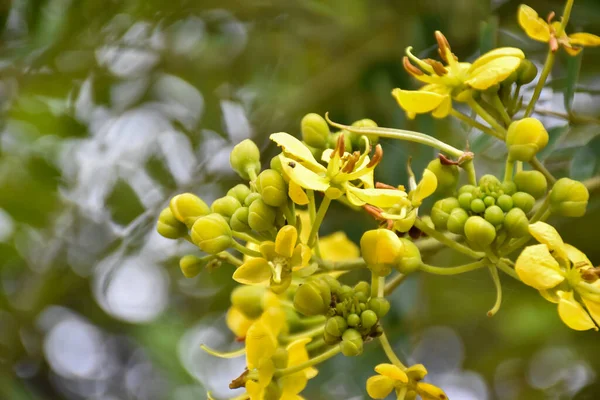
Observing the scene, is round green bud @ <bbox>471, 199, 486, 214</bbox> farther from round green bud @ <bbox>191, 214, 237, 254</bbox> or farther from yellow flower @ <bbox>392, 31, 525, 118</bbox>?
round green bud @ <bbox>191, 214, 237, 254</bbox>

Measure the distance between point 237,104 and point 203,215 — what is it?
110cm

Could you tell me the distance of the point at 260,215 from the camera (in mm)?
880

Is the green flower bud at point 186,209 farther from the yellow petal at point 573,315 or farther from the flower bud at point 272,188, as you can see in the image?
the yellow petal at point 573,315

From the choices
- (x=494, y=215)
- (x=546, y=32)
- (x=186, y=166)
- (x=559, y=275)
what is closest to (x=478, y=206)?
(x=494, y=215)

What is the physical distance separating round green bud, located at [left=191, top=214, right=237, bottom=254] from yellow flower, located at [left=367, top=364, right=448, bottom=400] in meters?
0.25

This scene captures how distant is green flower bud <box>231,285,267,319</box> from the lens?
1.10 m

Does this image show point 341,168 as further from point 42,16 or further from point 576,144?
point 42,16

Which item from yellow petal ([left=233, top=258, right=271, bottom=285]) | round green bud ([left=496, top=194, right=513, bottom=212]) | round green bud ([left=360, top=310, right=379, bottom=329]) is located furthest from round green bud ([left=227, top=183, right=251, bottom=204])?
round green bud ([left=496, top=194, right=513, bottom=212])

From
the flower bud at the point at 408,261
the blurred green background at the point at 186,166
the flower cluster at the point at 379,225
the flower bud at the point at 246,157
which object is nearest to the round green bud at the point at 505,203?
the flower cluster at the point at 379,225

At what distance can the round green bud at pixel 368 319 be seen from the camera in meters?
0.90

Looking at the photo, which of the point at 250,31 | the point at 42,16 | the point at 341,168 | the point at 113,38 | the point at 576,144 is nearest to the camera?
the point at 341,168

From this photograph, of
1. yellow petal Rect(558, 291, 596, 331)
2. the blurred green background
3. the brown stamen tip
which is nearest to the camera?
yellow petal Rect(558, 291, 596, 331)

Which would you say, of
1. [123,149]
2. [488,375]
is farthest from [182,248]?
[488,375]

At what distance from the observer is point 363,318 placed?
90 centimetres
